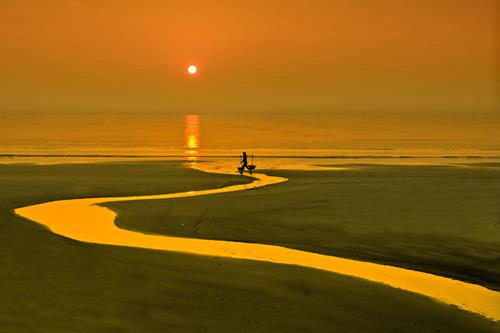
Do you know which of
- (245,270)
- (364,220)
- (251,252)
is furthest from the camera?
(364,220)

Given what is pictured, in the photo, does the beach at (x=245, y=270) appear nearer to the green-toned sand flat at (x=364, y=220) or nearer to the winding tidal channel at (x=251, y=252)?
the green-toned sand flat at (x=364, y=220)

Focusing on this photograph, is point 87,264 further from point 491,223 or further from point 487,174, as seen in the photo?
point 487,174

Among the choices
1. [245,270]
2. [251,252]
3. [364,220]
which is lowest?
[251,252]

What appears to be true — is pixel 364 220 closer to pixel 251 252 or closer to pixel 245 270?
pixel 251 252

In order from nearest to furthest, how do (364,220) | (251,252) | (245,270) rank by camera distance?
(245,270)
(251,252)
(364,220)

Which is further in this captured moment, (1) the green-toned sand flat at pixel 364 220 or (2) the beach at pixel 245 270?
(1) the green-toned sand flat at pixel 364 220

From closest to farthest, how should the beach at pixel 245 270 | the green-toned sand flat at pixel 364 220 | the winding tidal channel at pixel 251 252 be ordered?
the beach at pixel 245 270 → the winding tidal channel at pixel 251 252 → the green-toned sand flat at pixel 364 220

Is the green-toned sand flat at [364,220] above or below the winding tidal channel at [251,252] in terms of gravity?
above

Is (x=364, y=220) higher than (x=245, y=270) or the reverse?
higher

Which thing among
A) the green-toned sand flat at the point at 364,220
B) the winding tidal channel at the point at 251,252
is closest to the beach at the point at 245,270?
the green-toned sand flat at the point at 364,220

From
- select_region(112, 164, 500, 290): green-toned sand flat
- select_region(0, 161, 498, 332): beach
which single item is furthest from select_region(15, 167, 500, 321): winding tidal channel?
select_region(112, 164, 500, 290): green-toned sand flat

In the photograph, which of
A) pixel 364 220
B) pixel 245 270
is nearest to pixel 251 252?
pixel 245 270

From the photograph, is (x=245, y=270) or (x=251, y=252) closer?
(x=245, y=270)

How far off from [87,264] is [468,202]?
22.8m
